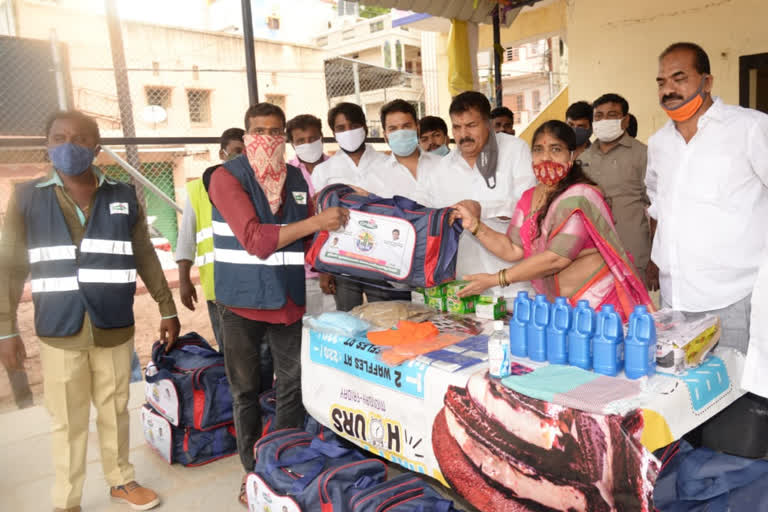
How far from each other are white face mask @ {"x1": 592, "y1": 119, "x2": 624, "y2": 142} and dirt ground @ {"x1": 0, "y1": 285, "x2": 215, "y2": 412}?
499cm

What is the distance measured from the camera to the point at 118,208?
2.75 m

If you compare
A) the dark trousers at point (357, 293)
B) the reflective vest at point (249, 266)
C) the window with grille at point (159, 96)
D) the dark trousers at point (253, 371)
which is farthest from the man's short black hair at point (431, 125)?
the window with grille at point (159, 96)

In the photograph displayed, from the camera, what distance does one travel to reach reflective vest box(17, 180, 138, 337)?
8.36 feet

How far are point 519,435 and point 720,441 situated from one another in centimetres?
91

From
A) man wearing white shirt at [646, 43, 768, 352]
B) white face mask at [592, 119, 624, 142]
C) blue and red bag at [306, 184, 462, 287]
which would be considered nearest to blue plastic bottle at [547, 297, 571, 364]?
blue and red bag at [306, 184, 462, 287]

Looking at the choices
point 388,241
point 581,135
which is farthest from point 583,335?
point 581,135

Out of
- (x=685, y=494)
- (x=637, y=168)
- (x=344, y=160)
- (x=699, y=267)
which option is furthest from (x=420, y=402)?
(x=637, y=168)

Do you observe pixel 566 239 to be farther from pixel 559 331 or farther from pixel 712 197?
pixel 712 197

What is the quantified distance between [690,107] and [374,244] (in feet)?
→ 5.07

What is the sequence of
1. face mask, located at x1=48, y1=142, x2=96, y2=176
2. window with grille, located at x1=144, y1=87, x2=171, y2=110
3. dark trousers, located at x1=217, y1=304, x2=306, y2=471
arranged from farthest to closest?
window with grille, located at x1=144, y1=87, x2=171, y2=110, dark trousers, located at x1=217, y1=304, x2=306, y2=471, face mask, located at x1=48, y1=142, x2=96, y2=176

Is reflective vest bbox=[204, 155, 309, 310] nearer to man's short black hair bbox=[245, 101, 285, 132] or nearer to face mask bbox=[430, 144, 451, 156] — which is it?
Answer: man's short black hair bbox=[245, 101, 285, 132]

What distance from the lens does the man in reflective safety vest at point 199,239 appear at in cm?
354

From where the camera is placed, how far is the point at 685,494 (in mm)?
1993

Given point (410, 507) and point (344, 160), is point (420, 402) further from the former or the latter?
point (344, 160)
